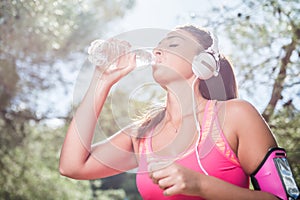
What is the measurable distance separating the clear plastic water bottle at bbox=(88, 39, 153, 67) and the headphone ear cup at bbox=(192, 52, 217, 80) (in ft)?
0.25

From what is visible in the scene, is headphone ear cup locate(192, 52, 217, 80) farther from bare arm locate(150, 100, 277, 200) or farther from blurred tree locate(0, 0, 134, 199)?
blurred tree locate(0, 0, 134, 199)

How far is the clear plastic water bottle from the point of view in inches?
30.9

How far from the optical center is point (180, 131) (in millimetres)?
797

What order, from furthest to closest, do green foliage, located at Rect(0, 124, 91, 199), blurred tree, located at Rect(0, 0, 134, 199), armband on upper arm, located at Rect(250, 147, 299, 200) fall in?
green foliage, located at Rect(0, 124, 91, 199) → blurred tree, located at Rect(0, 0, 134, 199) → armband on upper arm, located at Rect(250, 147, 299, 200)

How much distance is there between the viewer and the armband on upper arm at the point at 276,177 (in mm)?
669

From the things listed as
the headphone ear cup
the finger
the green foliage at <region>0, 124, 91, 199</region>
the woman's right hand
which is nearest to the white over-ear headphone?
the headphone ear cup

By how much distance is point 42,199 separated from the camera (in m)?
4.46

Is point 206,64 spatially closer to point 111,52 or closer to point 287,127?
point 111,52

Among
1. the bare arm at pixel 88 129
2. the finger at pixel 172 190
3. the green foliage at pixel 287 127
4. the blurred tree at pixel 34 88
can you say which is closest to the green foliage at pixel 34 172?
the blurred tree at pixel 34 88

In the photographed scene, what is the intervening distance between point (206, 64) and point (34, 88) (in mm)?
3820

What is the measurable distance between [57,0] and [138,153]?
10.0ft

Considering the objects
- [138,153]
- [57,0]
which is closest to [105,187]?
[57,0]

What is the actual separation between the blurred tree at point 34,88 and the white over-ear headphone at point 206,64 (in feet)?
10.9

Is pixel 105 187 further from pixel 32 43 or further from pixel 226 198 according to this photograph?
pixel 226 198
